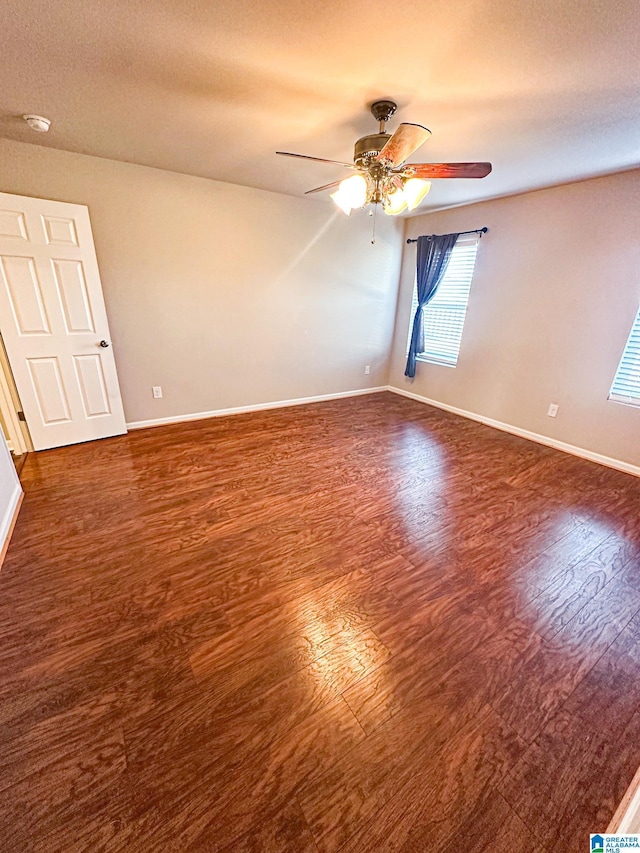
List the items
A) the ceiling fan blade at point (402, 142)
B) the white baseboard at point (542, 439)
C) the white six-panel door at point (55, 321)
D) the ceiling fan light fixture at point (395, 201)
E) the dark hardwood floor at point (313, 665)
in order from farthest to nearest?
the white baseboard at point (542, 439)
the white six-panel door at point (55, 321)
the ceiling fan light fixture at point (395, 201)
the ceiling fan blade at point (402, 142)
the dark hardwood floor at point (313, 665)

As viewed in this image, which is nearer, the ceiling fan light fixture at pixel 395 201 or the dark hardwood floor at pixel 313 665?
the dark hardwood floor at pixel 313 665

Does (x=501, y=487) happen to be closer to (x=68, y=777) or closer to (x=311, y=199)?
(x=68, y=777)

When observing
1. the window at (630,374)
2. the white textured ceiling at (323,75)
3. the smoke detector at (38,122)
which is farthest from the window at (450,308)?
the smoke detector at (38,122)

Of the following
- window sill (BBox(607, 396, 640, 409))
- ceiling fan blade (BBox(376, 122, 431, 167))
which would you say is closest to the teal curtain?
window sill (BBox(607, 396, 640, 409))

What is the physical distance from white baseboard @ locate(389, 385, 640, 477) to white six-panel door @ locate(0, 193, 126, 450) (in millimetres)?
3814

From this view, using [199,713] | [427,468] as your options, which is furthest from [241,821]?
[427,468]

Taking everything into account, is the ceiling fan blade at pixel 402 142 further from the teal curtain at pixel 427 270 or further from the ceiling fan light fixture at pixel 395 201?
the teal curtain at pixel 427 270

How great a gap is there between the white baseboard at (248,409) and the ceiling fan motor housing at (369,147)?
2803mm

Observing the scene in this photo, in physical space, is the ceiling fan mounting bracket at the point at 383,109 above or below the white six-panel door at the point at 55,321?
above

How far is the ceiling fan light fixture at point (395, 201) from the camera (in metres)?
2.09

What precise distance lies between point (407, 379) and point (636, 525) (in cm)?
314

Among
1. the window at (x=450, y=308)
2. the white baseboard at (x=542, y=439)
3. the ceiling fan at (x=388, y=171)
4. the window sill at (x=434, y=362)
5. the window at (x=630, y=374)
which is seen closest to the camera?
the ceiling fan at (x=388, y=171)

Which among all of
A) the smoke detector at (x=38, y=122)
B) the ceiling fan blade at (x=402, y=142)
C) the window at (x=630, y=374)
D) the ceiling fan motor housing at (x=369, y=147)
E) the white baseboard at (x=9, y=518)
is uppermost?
the smoke detector at (x=38, y=122)

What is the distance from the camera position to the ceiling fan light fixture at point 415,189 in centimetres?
193
